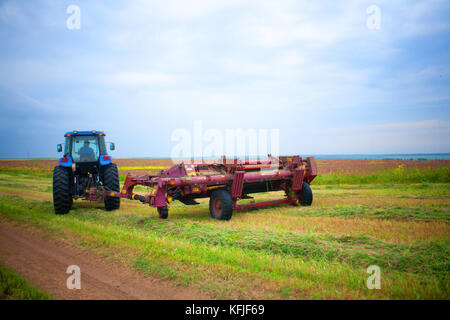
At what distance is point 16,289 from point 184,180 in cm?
414

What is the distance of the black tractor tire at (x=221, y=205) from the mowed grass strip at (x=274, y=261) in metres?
1.07

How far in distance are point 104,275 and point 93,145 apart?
664cm

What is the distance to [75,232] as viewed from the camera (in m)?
6.34

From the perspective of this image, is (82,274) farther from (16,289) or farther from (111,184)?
(111,184)

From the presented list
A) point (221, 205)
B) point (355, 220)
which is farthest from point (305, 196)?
point (221, 205)

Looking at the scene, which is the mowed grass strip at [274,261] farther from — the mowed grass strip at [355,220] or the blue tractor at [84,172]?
the blue tractor at [84,172]

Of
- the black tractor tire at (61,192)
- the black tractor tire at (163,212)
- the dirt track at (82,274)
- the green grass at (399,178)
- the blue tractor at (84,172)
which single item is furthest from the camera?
the green grass at (399,178)

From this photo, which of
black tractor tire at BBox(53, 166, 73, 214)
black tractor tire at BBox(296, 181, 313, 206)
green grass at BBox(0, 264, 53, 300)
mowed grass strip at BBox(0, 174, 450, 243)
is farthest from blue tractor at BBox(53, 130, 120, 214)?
black tractor tire at BBox(296, 181, 313, 206)

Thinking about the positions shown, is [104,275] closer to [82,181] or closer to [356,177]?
[82,181]

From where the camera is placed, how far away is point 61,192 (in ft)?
28.1

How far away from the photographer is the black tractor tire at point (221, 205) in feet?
24.3

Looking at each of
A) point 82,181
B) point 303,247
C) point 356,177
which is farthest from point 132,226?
point 356,177

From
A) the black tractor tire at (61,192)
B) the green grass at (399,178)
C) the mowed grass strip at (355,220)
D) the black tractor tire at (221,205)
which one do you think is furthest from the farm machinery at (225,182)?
the green grass at (399,178)

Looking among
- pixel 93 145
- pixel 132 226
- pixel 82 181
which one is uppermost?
pixel 93 145
